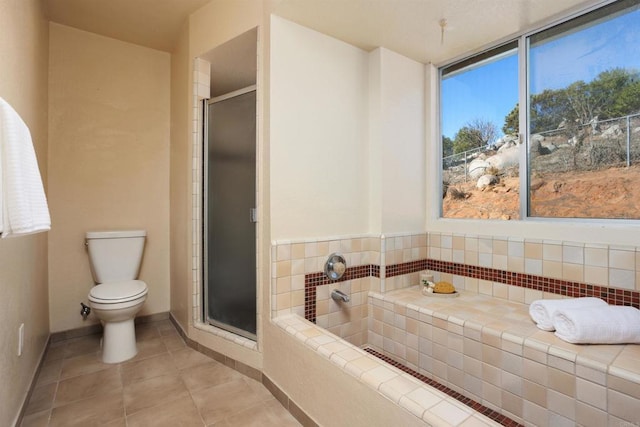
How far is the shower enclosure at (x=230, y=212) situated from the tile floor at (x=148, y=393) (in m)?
0.32

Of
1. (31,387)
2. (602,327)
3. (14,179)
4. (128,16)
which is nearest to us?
(14,179)

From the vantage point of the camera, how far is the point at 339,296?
1893 mm

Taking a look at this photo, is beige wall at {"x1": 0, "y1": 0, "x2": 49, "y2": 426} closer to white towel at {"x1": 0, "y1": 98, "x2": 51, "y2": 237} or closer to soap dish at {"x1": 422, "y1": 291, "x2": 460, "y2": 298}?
white towel at {"x1": 0, "y1": 98, "x2": 51, "y2": 237}

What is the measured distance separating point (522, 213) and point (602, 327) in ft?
2.63

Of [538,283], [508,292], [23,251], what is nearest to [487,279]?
[508,292]

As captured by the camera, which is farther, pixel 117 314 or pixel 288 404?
pixel 117 314

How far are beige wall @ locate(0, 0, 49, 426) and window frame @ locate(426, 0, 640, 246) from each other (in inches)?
94.8

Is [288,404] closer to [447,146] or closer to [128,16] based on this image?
[447,146]

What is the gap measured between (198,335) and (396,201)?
5.59 ft

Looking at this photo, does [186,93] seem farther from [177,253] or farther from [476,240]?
[476,240]

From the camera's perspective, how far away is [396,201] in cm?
217

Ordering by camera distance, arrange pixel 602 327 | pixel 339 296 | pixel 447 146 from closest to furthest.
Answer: pixel 602 327, pixel 339 296, pixel 447 146

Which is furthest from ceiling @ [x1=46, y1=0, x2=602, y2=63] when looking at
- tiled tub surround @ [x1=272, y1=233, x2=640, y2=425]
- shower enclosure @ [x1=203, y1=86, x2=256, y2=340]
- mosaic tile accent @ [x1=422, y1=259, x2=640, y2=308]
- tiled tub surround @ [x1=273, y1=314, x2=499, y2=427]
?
tiled tub surround @ [x1=273, y1=314, x2=499, y2=427]

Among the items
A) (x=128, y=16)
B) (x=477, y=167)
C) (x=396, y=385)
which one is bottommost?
(x=396, y=385)
